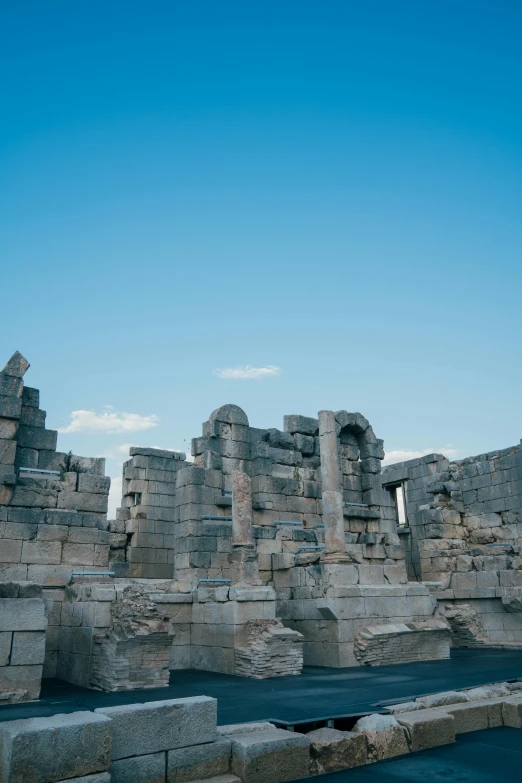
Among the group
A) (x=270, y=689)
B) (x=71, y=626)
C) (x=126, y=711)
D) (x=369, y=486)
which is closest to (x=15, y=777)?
(x=126, y=711)

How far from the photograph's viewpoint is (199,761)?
4.57 meters

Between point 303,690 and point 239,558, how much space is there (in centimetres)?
379

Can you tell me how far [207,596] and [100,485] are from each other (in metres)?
3.02

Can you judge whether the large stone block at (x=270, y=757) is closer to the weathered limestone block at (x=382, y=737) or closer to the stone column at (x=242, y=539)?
the weathered limestone block at (x=382, y=737)

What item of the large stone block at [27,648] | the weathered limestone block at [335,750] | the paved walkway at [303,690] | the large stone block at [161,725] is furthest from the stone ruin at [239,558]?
the weathered limestone block at [335,750]

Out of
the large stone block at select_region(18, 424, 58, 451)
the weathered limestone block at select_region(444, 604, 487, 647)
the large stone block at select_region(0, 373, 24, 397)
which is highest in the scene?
the large stone block at select_region(0, 373, 24, 397)

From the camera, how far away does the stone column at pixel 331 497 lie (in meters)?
11.9

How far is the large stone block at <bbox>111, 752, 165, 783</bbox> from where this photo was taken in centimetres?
421

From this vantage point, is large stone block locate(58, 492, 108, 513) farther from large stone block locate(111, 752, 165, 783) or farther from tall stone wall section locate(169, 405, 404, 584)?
large stone block locate(111, 752, 165, 783)

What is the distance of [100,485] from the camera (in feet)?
39.4

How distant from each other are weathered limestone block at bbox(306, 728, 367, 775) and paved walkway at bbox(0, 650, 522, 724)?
52 centimetres

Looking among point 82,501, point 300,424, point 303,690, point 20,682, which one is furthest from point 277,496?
point 20,682

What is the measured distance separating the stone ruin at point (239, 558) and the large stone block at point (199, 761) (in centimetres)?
321

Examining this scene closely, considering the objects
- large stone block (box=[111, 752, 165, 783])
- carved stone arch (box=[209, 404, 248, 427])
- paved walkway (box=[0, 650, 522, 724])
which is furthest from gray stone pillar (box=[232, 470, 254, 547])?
large stone block (box=[111, 752, 165, 783])
